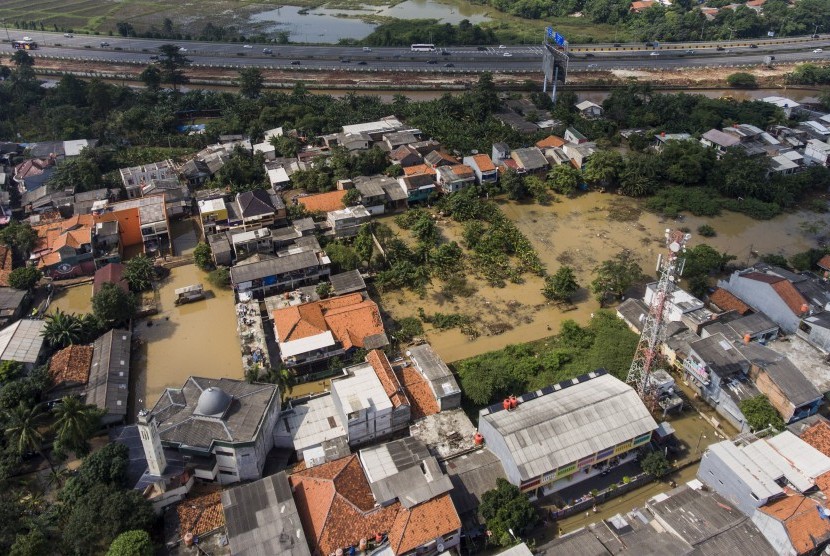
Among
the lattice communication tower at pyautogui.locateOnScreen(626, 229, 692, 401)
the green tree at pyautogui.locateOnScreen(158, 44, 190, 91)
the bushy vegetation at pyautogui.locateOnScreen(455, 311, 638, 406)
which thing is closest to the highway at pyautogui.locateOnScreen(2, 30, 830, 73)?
the green tree at pyautogui.locateOnScreen(158, 44, 190, 91)

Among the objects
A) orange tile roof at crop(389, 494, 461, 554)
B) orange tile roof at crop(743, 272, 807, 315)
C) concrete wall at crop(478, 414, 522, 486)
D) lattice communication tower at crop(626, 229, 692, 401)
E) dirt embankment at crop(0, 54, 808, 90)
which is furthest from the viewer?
dirt embankment at crop(0, 54, 808, 90)

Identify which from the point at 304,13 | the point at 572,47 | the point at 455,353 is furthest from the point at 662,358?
the point at 304,13

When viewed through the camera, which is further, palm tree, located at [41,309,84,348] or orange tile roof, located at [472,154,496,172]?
orange tile roof, located at [472,154,496,172]

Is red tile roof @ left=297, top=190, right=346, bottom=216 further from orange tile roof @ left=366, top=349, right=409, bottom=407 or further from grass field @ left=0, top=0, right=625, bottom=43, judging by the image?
grass field @ left=0, top=0, right=625, bottom=43

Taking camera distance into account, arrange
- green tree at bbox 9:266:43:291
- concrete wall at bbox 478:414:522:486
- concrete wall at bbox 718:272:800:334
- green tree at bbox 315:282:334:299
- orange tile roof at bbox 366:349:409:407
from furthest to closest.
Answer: green tree at bbox 315:282:334:299, green tree at bbox 9:266:43:291, concrete wall at bbox 718:272:800:334, orange tile roof at bbox 366:349:409:407, concrete wall at bbox 478:414:522:486

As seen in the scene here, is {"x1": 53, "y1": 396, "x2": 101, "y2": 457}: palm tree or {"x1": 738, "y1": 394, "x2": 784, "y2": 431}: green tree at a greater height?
{"x1": 53, "y1": 396, "x2": 101, "y2": 457}: palm tree

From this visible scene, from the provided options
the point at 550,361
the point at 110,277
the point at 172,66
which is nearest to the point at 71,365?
the point at 110,277

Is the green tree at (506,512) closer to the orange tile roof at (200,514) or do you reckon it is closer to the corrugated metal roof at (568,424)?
the corrugated metal roof at (568,424)

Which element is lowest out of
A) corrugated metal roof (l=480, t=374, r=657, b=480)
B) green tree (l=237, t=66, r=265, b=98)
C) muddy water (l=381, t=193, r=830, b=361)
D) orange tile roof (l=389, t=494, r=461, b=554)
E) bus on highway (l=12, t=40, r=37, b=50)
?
muddy water (l=381, t=193, r=830, b=361)
